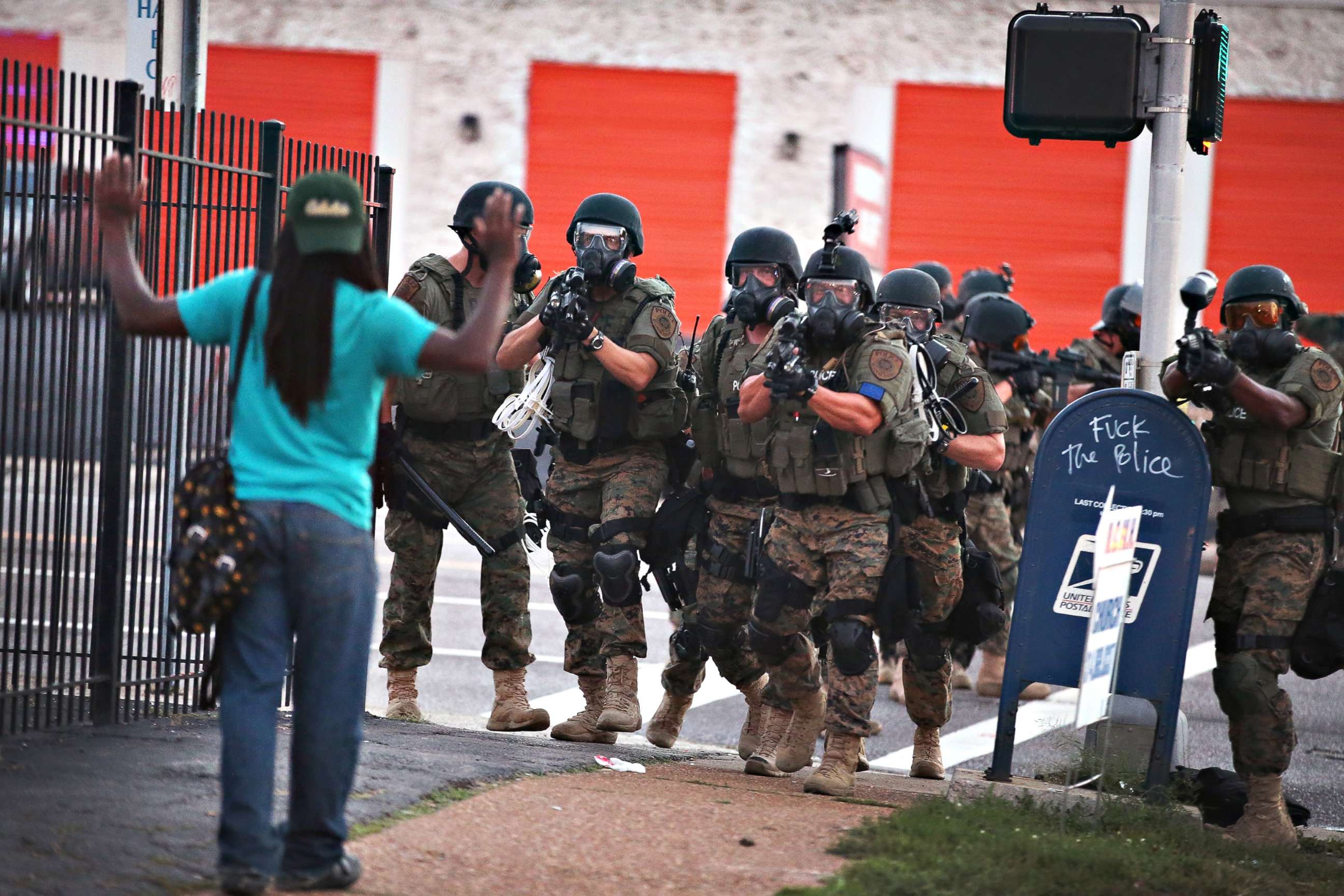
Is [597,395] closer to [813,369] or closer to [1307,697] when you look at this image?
[813,369]

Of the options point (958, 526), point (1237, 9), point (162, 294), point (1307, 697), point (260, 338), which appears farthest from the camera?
point (1237, 9)

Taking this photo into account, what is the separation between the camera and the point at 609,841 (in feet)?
16.4

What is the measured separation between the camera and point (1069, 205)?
23.5 meters

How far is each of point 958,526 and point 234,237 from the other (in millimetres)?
3174

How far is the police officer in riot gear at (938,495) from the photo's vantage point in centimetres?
707

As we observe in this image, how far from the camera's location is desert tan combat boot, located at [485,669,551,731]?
7.62m

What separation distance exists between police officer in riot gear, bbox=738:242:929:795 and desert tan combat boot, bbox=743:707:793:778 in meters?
0.37

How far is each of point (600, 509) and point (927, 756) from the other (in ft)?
5.94

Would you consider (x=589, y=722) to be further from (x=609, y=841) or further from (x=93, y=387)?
(x=93, y=387)

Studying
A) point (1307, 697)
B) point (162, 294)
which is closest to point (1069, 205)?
point (1307, 697)

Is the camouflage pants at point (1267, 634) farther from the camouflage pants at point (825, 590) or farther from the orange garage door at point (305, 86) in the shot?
the orange garage door at point (305, 86)

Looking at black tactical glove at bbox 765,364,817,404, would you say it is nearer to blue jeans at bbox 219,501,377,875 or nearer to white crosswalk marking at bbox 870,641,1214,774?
white crosswalk marking at bbox 870,641,1214,774

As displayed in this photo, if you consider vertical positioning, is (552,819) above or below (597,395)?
below

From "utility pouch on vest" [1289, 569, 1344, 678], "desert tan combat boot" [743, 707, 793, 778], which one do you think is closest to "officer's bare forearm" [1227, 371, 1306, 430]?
"utility pouch on vest" [1289, 569, 1344, 678]
